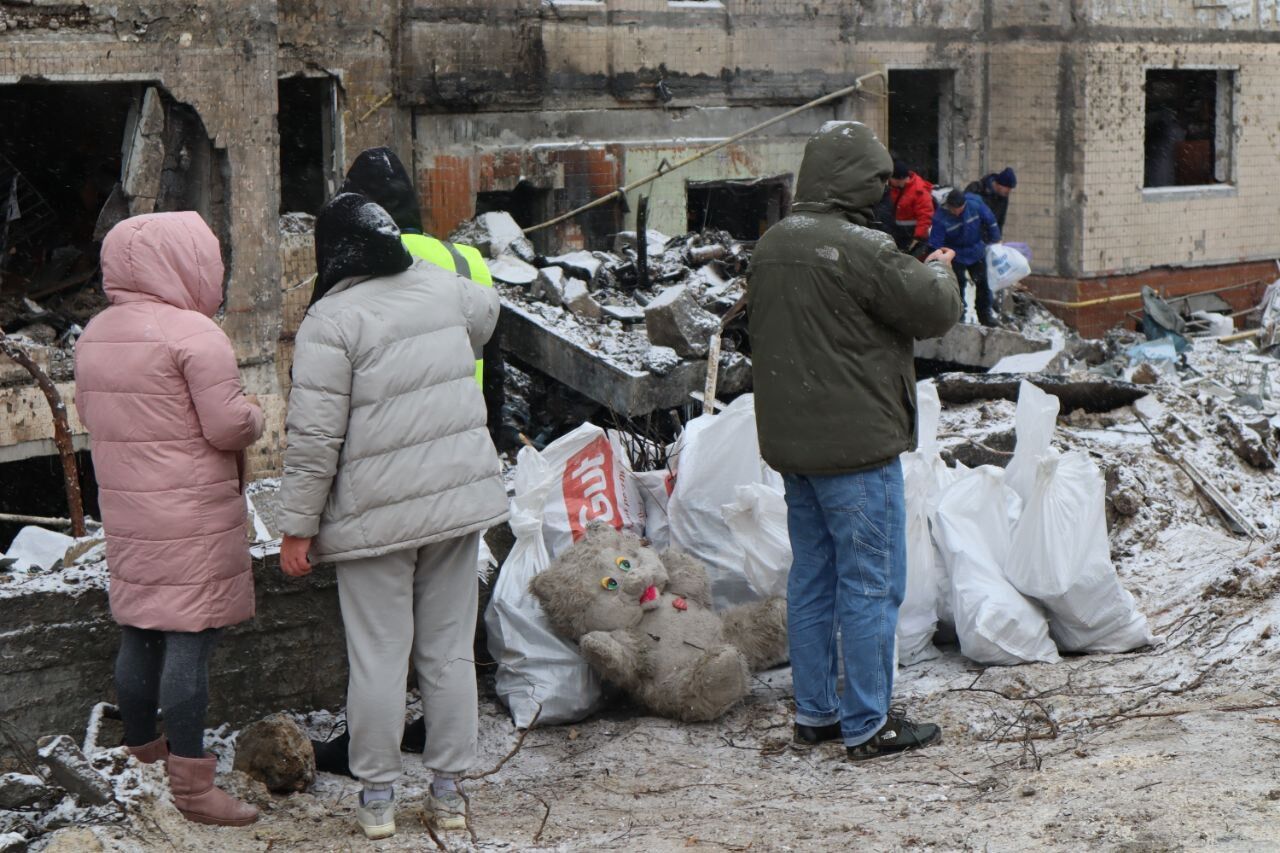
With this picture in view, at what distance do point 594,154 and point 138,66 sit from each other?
4.67 metres

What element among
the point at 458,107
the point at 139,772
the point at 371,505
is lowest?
the point at 139,772

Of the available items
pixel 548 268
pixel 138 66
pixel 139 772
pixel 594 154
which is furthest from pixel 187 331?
pixel 594 154

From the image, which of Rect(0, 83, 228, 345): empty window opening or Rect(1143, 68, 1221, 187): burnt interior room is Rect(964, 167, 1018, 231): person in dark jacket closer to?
Rect(1143, 68, 1221, 187): burnt interior room

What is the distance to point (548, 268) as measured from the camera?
31.0 feet

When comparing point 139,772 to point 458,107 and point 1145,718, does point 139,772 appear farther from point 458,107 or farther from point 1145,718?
point 458,107

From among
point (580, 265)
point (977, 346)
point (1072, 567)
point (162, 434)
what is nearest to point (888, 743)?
point (1072, 567)

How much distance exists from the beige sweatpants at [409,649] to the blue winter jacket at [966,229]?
8.41 m

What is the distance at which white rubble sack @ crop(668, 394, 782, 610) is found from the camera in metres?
4.70

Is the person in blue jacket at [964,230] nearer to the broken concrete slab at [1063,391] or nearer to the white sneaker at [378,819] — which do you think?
the broken concrete slab at [1063,391]

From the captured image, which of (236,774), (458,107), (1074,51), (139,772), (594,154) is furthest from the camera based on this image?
(1074,51)

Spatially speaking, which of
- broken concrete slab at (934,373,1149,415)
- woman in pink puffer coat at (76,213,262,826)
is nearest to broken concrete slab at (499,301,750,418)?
broken concrete slab at (934,373,1149,415)

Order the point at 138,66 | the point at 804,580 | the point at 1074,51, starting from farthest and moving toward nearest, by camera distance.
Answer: the point at 1074,51 → the point at 138,66 → the point at 804,580

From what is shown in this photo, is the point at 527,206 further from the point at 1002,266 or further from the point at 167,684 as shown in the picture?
the point at 167,684

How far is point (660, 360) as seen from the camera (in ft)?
27.3
